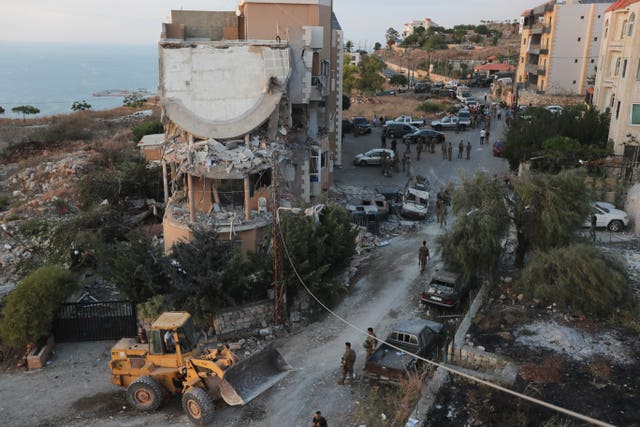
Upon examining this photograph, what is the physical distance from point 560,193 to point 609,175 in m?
11.8

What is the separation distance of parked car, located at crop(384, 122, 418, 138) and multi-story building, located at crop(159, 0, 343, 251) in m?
18.9

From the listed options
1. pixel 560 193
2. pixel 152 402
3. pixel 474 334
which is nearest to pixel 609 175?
pixel 560 193

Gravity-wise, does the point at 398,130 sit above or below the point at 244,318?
above

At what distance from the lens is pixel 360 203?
26781mm

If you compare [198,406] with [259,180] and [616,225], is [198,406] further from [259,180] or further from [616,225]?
[616,225]

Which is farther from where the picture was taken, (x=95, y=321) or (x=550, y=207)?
(x=550, y=207)

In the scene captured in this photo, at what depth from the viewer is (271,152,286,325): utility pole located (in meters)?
15.5

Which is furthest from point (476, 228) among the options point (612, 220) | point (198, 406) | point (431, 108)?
point (431, 108)

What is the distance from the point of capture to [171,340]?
12.6 meters

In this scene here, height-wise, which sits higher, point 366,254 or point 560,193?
point 560,193

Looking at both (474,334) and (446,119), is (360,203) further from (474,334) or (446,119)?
(446,119)

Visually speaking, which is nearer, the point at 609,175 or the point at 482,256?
the point at 482,256

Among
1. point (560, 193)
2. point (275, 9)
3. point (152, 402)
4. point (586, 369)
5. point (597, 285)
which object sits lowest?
point (152, 402)

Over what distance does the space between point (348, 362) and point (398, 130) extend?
103ft
